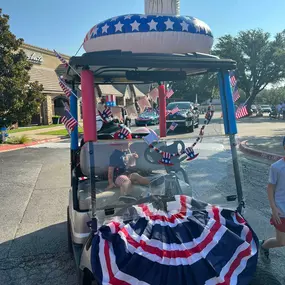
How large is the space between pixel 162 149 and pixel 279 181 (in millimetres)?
1233

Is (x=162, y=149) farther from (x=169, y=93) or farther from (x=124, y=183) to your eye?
(x=169, y=93)

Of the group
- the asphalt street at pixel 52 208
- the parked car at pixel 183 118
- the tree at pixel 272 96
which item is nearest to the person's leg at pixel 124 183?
the asphalt street at pixel 52 208

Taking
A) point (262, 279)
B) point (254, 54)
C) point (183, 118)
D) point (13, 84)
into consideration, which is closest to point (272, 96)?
point (254, 54)

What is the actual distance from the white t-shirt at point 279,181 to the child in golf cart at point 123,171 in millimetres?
1292

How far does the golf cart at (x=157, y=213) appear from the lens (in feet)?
5.88

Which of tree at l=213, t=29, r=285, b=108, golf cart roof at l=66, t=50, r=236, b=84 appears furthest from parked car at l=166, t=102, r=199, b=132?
tree at l=213, t=29, r=285, b=108

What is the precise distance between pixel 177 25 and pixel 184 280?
6.07 feet

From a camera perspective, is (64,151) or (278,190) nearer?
(278,190)

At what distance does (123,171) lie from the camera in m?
2.78

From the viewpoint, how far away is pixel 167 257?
5.93 ft

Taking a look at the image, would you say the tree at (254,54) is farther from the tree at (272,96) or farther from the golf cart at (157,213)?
the golf cart at (157,213)

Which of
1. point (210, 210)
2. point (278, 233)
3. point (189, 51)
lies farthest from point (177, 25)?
point (278, 233)

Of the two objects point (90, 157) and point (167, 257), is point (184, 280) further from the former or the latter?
point (90, 157)

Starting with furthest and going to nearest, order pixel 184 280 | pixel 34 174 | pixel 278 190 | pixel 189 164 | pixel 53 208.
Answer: pixel 34 174 → pixel 53 208 → pixel 278 190 → pixel 189 164 → pixel 184 280
